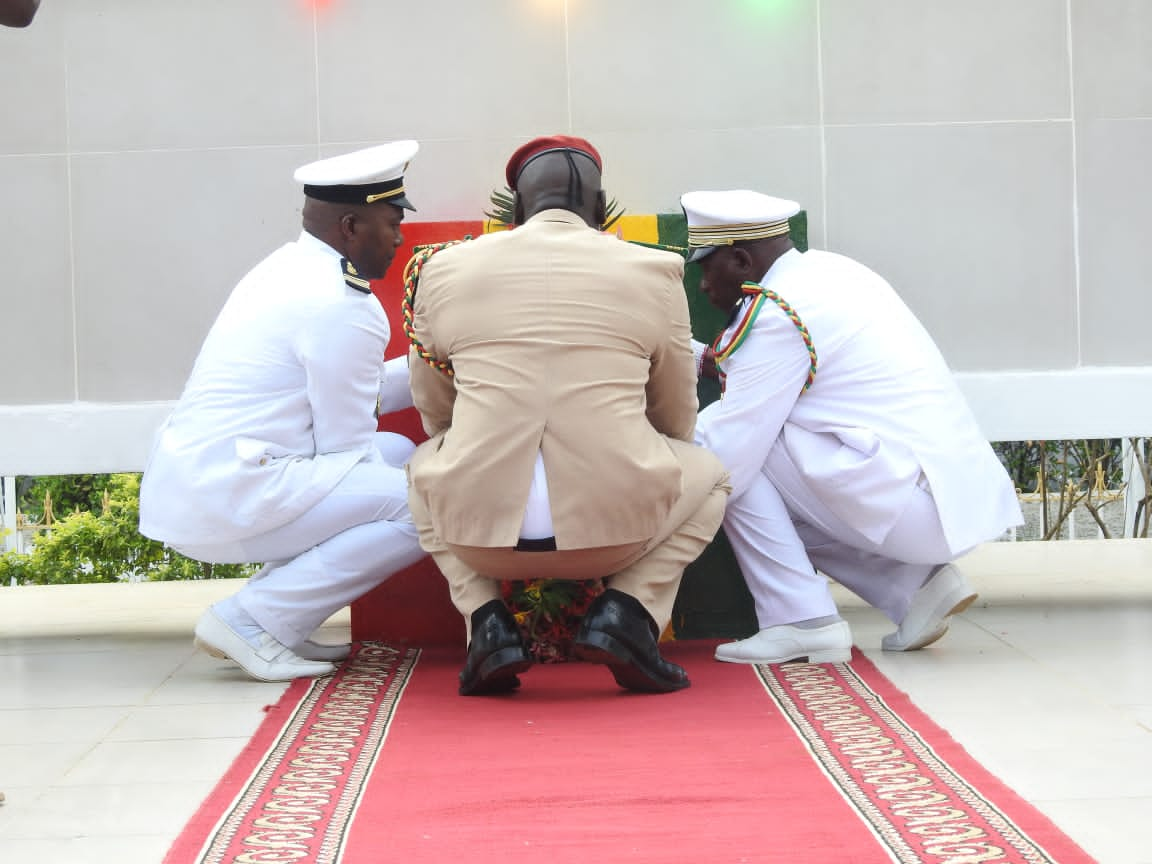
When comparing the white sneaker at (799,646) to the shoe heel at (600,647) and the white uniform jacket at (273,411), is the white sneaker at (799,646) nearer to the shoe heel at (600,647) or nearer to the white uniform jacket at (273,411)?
the shoe heel at (600,647)

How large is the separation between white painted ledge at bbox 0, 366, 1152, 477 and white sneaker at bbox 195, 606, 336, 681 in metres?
1.25

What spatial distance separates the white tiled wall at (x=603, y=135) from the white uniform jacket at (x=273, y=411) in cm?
118

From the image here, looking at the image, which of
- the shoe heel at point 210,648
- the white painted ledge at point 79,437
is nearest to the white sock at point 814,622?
the shoe heel at point 210,648

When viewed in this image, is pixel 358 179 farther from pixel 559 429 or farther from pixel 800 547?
pixel 800 547

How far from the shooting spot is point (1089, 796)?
8.57ft

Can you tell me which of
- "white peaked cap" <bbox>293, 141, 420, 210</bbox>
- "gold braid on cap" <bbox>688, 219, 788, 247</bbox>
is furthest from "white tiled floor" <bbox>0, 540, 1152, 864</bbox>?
"white peaked cap" <bbox>293, 141, 420, 210</bbox>

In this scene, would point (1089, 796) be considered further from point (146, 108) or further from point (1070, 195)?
point (146, 108)

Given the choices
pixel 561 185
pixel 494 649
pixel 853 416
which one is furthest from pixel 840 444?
pixel 494 649

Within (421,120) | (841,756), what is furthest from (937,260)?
(841,756)

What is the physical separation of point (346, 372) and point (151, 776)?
130cm

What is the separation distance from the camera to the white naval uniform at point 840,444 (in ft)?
12.9

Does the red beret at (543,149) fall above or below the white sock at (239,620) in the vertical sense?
above

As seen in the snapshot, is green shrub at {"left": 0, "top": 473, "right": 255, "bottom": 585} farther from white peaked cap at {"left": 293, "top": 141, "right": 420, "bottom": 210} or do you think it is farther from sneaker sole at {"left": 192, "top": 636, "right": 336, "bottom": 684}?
white peaked cap at {"left": 293, "top": 141, "right": 420, "bottom": 210}

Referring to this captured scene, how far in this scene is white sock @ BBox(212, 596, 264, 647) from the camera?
393 cm
